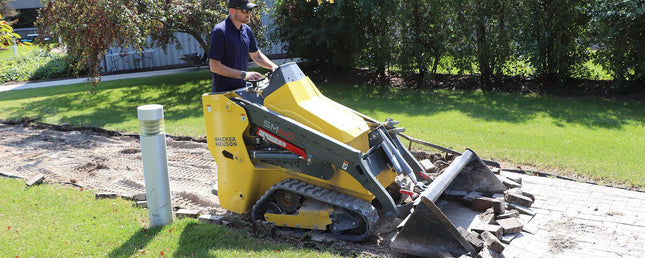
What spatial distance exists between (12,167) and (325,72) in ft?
29.0

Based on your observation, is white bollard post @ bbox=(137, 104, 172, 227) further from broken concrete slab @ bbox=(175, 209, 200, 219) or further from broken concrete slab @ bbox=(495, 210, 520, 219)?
broken concrete slab @ bbox=(495, 210, 520, 219)

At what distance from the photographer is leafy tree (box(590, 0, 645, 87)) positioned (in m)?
10.8

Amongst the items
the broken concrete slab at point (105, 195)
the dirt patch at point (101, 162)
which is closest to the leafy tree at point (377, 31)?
the dirt patch at point (101, 162)

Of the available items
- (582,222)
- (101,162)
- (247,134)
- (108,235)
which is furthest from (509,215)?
(101,162)

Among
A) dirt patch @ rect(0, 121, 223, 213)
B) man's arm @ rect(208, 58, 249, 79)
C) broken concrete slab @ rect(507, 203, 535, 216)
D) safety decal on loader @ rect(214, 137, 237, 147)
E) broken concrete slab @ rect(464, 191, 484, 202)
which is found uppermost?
man's arm @ rect(208, 58, 249, 79)

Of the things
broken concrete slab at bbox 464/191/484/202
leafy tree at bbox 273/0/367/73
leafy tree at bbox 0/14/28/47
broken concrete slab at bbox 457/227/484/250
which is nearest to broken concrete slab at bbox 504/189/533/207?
broken concrete slab at bbox 464/191/484/202

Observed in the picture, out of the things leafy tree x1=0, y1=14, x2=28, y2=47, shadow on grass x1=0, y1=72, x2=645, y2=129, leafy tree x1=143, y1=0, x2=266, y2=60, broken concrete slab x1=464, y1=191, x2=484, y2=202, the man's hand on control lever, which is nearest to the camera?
leafy tree x1=0, y1=14, x2=28, y2=47

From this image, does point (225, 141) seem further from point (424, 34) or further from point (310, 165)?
point (424, 34)

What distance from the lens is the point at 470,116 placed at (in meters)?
10.3

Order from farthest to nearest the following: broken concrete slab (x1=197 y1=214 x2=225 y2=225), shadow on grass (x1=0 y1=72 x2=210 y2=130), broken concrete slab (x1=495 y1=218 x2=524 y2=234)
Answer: shadow on grass (x1=0 y1=72 x2=210 y2=130)
broken concrete slab (x1=197 y1=214 x2=225 y2=225)
broken concrete slab (x1=495 y1=218 x2=524 y2=234)

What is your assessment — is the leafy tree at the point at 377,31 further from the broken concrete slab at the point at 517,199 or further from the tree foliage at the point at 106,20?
the broken concrete slab at the point at 517,199

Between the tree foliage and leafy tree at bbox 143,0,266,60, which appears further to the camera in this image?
leafy tree at bbox 143,0,266,60

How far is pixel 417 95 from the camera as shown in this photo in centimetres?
1262

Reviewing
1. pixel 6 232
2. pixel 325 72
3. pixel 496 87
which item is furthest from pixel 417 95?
pixel 6 232
